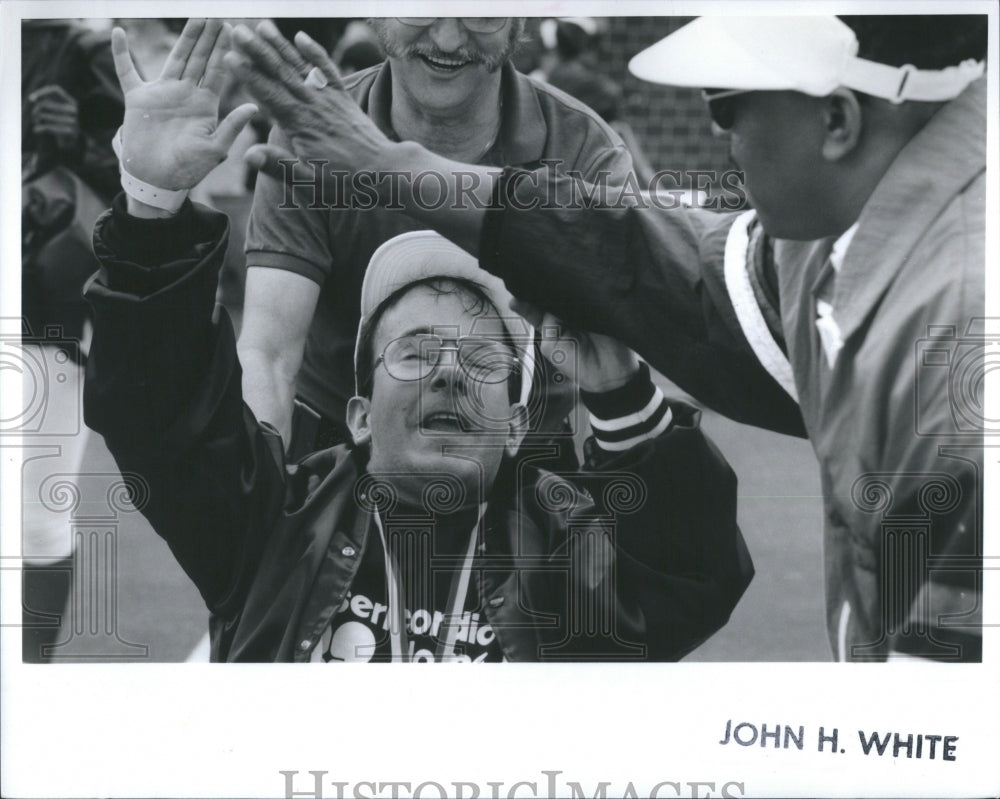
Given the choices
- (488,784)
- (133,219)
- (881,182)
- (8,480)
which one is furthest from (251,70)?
(488,784)

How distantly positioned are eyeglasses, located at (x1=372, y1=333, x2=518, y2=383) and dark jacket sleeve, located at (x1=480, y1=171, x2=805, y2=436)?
0.44ft

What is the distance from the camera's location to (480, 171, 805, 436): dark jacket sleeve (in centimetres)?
314

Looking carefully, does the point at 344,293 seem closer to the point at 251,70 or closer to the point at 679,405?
the point at 251,70

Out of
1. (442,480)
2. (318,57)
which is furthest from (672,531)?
(318,57)

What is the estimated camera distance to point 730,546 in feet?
10.5

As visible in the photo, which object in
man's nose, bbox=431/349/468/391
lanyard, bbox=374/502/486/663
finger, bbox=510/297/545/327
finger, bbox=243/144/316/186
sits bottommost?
lanyard, bbox=374/502/486/663

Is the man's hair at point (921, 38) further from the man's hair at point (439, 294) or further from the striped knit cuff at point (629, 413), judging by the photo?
the man's hair at point (439, 294)

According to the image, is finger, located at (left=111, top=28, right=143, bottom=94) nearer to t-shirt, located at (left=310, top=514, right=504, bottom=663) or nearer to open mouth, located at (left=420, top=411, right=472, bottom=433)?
open mouth, located at (left=420, top=411, right=472, bottom=433)

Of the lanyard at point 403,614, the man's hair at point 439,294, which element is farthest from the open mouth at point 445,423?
the lanyard at point 403,614

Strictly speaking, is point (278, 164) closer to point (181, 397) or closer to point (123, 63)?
point (123, 63)

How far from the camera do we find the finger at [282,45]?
3.10 metres

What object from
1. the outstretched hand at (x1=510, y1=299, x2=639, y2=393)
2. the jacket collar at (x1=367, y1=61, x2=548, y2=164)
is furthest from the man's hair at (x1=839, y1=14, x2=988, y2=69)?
the outstretched hand at (x1=510, y1=299, x2=639, y2=393)

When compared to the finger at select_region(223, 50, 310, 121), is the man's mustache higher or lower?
higher

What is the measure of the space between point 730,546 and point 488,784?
72 cm
